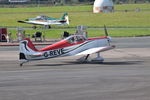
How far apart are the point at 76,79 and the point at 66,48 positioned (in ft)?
20.9

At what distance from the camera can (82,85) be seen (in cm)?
2020

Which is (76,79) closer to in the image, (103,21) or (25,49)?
(25,49)

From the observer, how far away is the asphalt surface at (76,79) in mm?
18141

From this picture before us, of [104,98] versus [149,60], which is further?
[149,60]

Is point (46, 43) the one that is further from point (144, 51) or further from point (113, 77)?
point (113, 77)

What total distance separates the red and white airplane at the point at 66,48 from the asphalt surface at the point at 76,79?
2.01ft

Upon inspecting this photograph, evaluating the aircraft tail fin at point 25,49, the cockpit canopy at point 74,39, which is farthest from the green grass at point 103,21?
the aircraft tail fin at point 25,49

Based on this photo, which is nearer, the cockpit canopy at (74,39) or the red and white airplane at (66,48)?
the red and white airplane at (66,48)

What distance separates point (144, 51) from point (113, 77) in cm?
1364

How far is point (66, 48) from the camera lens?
Answer: 28062 millimetres

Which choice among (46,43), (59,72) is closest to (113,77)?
(59,72)

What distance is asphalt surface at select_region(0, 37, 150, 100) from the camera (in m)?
18.1

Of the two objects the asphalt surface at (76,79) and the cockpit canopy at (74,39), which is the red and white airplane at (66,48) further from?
the asphalt surface at (76,79)

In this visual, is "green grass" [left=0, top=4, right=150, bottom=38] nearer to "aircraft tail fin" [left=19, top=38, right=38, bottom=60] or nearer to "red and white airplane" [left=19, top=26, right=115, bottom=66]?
"red and white airplane" [left=19, top=26, right=115, bottom=66]
